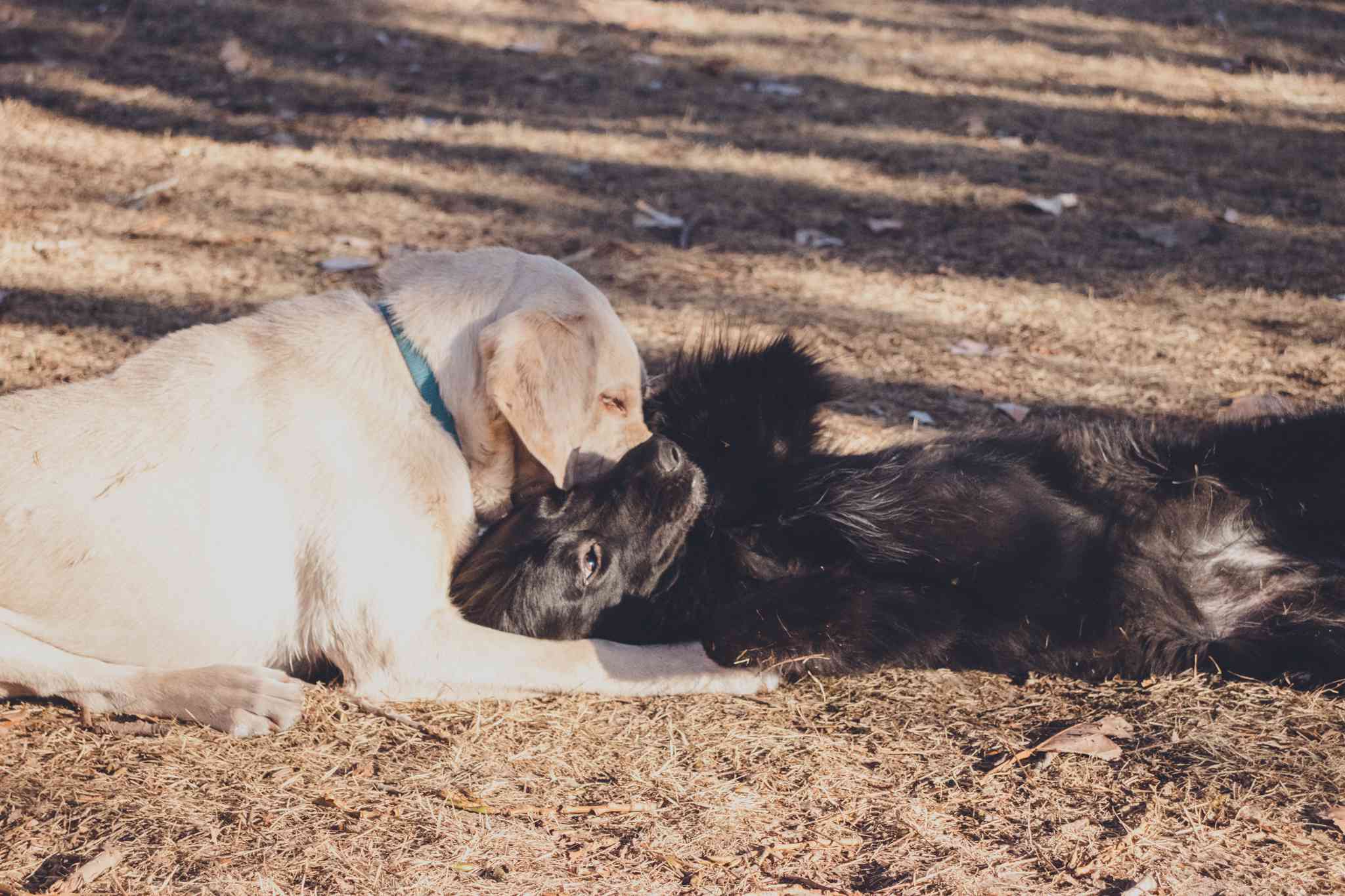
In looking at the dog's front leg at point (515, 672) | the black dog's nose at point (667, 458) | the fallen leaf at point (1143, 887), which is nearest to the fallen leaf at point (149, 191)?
the dog's front leg at point (515, 672)

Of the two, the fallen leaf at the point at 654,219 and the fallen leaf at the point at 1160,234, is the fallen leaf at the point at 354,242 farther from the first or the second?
the fallen leaf at the point at 1160,234

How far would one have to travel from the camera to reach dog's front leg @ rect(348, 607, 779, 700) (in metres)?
2.96

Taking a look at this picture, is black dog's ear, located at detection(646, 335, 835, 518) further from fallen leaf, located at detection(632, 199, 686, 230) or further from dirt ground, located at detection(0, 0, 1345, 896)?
fallen leaf, located at detection(632, 199, 686, 230)

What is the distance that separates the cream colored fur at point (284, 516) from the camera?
285 cm

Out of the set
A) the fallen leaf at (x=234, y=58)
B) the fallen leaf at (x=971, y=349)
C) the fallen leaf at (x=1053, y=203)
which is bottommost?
the fallen leaf at (x=971, y=349)

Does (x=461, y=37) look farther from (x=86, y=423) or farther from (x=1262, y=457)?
(x=1262, y=457)

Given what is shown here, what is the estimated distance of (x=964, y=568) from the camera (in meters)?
3.05

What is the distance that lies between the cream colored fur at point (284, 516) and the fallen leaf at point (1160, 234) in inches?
158

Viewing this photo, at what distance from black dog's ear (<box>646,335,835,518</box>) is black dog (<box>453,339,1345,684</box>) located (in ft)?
0.04

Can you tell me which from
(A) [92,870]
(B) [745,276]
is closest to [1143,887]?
(A) [92,870]

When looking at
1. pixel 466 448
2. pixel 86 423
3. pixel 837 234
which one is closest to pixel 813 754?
pixel 466 448

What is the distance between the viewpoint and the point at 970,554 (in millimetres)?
3062

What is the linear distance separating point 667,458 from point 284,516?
3.36 ft

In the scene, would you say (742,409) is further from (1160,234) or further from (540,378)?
(1160,234)
